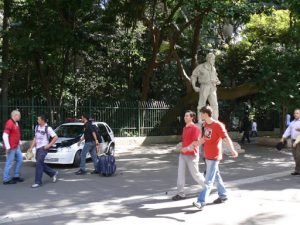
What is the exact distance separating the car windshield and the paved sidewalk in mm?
1360

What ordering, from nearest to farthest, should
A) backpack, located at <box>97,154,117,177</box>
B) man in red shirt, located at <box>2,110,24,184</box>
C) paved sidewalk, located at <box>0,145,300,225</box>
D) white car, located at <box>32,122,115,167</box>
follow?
paved sidewalk, located at <box>0,145,300,225</box>, man in red shirt, located at <box>2,110,24,184</box>, backpack, located at <box>97,154,117,177</box>, white car, located at <box>32,122,115,167</box>

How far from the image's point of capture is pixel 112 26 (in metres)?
23.2

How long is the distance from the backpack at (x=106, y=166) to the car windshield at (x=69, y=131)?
2.68 m

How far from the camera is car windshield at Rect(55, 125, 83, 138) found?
14188 mm

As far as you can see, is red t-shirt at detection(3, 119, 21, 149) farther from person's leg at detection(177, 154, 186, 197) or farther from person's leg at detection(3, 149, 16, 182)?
person's leg at detection(177, 154, 186, 197)

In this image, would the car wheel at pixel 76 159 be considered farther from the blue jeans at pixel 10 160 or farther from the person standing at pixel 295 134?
the person standing at pixel 295 134

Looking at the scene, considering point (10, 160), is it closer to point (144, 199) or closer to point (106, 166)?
point (106, 166)

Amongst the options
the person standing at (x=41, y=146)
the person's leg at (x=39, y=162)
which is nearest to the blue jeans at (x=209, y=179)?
the person standing at (x=41, y=146)

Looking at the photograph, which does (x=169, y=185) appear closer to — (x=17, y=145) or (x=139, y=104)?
(x=17, y=145)

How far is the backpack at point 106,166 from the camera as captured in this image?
1147cm

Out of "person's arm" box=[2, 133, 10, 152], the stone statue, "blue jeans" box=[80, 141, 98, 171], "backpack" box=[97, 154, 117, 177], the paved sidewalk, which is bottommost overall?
the paved sidewalk

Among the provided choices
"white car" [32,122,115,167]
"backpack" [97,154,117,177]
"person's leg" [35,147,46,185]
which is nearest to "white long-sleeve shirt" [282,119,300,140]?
"backpack" [97,154,117,177]

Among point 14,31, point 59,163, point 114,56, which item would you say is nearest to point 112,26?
point 114,56

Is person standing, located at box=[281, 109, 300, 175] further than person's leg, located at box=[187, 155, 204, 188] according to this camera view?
Yes
